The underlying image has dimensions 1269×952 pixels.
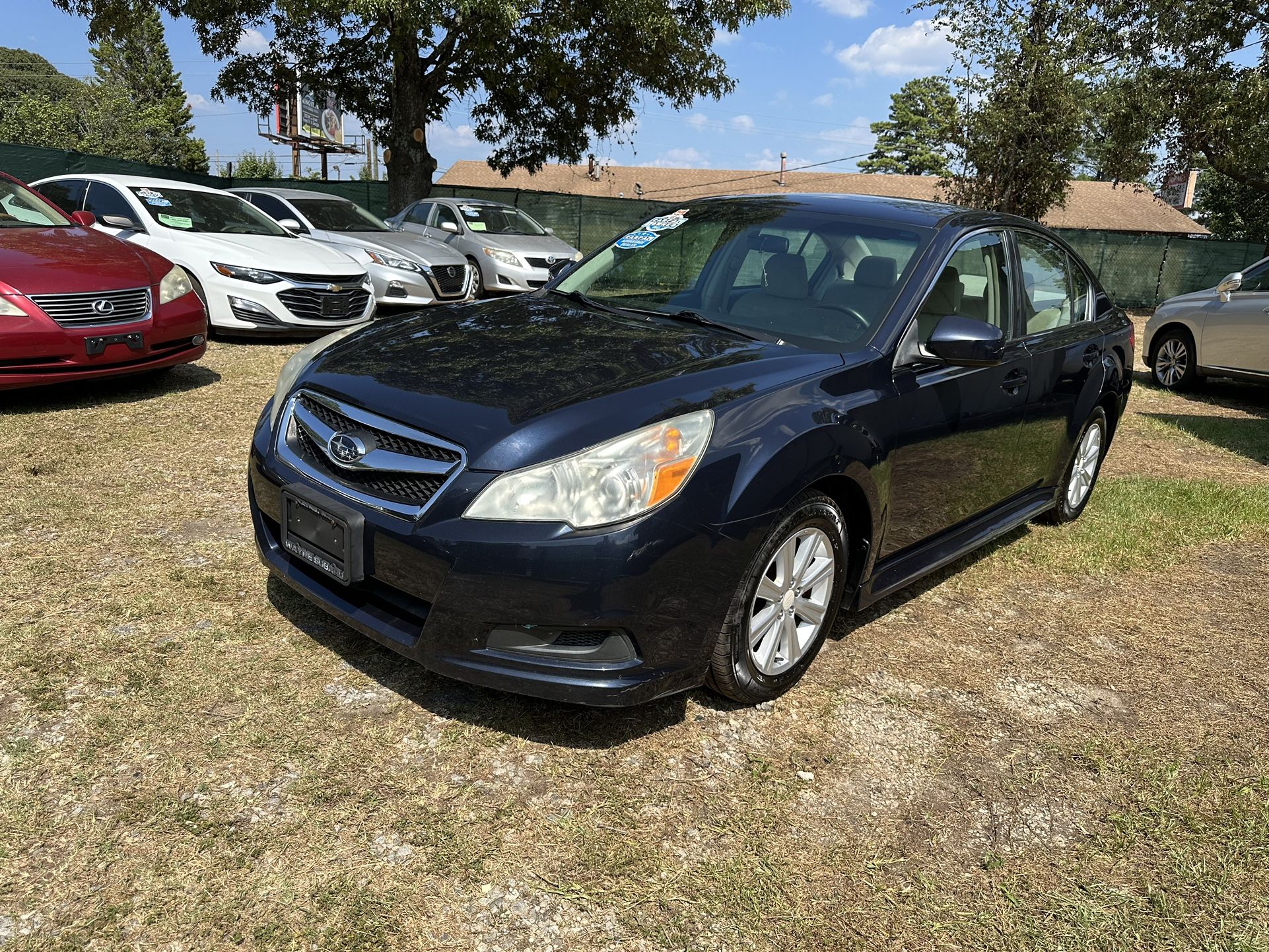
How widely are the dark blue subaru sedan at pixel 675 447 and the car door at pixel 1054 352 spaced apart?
0.04 meters

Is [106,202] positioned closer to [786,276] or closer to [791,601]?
[786,276]

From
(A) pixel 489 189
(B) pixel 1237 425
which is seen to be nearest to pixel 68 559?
(B) pixel 1237 425

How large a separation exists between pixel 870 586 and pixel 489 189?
18.9 m

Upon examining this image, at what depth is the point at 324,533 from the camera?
289cm

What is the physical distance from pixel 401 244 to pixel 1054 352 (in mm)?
9384

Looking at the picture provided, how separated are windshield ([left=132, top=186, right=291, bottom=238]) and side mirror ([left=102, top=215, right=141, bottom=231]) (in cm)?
18

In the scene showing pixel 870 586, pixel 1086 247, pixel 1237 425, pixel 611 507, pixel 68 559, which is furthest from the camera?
pixel 1086 247

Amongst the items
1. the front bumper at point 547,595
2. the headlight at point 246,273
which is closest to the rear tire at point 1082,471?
the front bumper at point 547,595

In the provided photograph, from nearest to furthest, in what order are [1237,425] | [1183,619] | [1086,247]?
[1183,619] → [1237,425] → [1086,247]

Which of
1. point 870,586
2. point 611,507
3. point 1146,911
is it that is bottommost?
point 1146,911

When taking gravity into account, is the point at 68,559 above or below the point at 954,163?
below

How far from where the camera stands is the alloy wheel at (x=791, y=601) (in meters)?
3.02

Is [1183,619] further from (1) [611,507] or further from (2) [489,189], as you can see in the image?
(2) [489,189]

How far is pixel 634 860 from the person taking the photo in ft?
8.05
